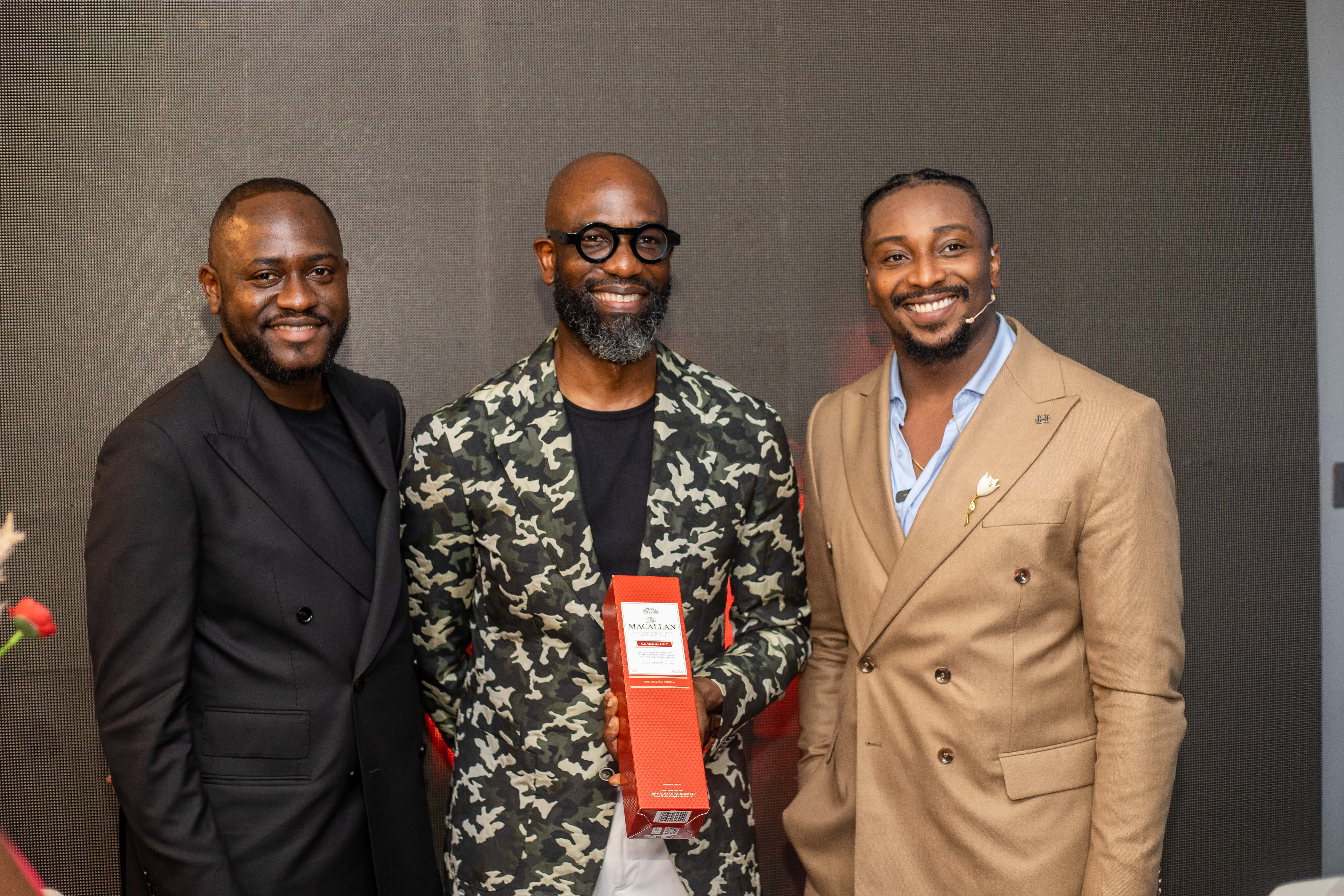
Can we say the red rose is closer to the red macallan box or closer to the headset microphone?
the red macallan box

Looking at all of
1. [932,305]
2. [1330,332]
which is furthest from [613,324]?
[1330,332]

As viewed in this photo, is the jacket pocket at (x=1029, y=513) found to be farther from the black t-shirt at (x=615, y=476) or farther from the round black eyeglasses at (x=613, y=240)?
the round black eyeglasses at (x=613, y=240)

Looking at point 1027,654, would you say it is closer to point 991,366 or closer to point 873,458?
point 873,458

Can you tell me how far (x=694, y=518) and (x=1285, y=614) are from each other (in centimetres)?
234

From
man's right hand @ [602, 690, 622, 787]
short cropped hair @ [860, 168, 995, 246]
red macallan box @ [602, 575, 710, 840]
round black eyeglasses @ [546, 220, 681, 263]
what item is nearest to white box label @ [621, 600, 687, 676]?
red macallan box @ [602, 575, 710, 840]

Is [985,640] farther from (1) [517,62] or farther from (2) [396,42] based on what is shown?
(2) [396,42]

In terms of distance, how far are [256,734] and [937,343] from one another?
160cm

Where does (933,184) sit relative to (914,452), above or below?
above

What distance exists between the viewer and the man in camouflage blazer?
205 centimetres

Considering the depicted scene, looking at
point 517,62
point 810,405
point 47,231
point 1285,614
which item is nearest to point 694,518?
point 810,405

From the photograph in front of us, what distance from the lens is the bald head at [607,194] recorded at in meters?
2.16

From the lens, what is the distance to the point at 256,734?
1915 mm

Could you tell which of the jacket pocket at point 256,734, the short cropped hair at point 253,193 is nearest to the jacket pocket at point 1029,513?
the jacket pocket at point 256,734

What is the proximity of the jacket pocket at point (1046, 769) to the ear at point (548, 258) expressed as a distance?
1.40 metres
